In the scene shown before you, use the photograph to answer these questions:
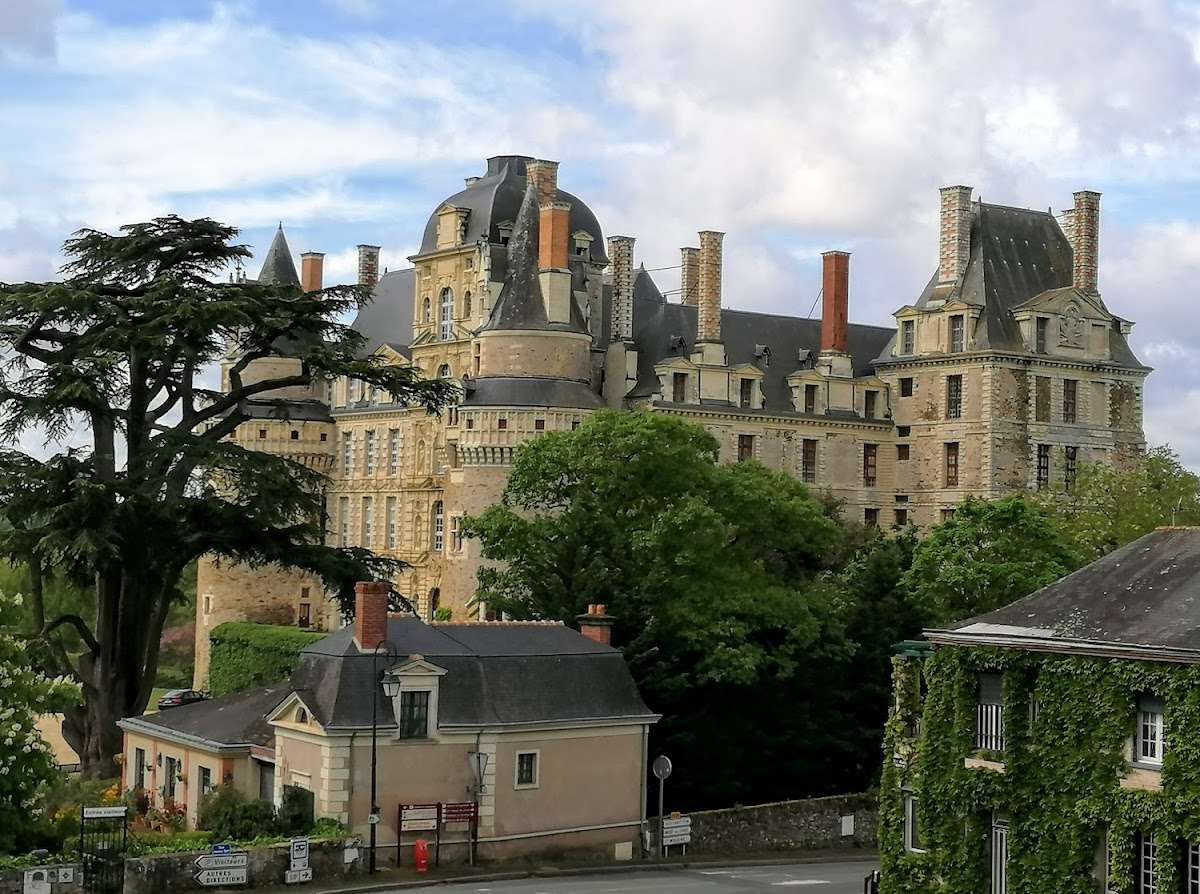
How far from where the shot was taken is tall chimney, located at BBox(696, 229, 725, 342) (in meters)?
67.7

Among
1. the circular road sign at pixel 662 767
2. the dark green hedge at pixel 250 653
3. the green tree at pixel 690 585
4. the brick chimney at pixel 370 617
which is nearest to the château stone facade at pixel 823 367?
the dark green hedge at pixel 250 653

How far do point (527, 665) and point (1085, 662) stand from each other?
40.9ft

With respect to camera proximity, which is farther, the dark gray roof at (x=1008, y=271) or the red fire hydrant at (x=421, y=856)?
the dark gray roof at (x=1008, y=271)

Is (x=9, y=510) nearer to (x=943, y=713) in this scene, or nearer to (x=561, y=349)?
(x=943, y=713)

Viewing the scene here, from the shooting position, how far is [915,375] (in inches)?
2793

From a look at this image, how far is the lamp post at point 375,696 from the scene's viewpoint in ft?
108

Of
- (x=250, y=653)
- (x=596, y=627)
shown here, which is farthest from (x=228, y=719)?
(x=250, y=653)

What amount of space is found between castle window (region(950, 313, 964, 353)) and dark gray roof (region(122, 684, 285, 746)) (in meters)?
35.7

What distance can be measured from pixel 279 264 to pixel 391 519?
13.9 m

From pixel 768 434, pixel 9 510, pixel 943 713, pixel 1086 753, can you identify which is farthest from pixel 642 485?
pixel 768 434

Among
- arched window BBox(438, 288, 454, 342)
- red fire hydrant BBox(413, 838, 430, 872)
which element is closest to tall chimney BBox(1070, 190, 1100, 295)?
arched window BBox(438, 288, 454, 342)

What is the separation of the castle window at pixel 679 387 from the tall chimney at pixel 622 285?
2458 millimetres

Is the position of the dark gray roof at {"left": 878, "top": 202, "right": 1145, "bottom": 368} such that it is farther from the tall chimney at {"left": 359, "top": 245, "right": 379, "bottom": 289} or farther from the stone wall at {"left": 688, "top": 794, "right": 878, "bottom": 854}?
the stone wall at {"left": 688, "top": 794, "right": 878, "bottom": 854}

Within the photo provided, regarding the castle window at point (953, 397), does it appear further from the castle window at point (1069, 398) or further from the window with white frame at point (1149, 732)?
the window with white frame at point (1149, 732)
